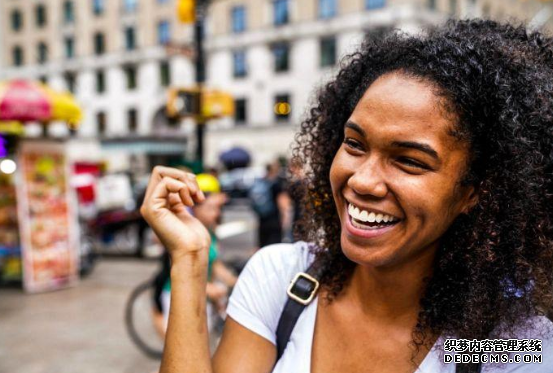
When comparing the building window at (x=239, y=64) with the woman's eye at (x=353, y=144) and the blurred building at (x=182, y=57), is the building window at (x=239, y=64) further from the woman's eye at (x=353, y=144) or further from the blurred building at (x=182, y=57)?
Result: the woman's eye at (x=353, y=144)

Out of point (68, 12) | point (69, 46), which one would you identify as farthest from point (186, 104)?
point (68, 12)

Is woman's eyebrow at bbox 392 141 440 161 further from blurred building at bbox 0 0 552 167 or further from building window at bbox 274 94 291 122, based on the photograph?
building window at bbox 274 94 291 122

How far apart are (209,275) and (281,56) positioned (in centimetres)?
2805

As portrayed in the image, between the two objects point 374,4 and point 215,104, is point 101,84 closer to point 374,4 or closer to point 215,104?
point 374,4

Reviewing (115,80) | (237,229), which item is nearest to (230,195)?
(237,229)

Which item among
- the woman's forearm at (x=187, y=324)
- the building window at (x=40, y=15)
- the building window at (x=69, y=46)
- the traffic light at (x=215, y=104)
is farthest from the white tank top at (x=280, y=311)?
the building window at (x=40, y=15)

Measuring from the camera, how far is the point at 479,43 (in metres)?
1.37

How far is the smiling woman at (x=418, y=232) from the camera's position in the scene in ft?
4.24

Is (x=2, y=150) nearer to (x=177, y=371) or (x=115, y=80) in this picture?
(x=177, y=371)

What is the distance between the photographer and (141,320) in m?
4.84

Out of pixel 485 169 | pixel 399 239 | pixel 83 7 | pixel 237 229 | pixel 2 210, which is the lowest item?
pixel 237 229

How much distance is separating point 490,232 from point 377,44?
2.20 ft

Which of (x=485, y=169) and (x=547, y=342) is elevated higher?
(x=485, y=169)

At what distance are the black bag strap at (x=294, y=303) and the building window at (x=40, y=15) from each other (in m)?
43.1
